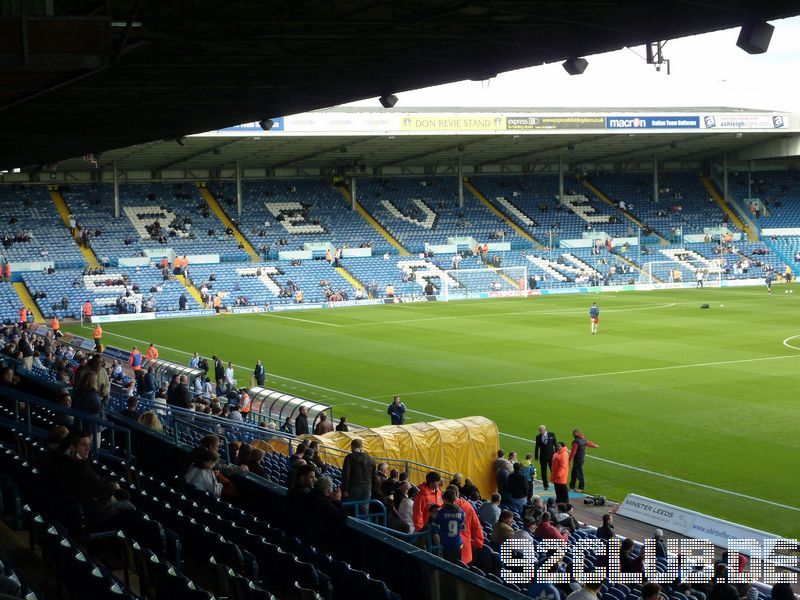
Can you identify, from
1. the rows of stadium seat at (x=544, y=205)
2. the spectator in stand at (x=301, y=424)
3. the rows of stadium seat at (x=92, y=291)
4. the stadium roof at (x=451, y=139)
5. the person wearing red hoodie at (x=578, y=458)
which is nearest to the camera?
the person wearing red hoodie at (x=578, y=458)

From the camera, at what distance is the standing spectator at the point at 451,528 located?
10.9m

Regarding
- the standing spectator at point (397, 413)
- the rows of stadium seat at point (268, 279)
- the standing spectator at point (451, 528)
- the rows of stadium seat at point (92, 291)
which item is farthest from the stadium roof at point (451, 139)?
the standing spectator at point (451, 528)

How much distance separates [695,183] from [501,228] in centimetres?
1947

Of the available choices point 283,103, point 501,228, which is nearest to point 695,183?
point 501,228

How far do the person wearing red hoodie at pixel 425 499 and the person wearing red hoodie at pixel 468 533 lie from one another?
1206 millimetres

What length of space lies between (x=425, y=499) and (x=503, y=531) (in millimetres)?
1199

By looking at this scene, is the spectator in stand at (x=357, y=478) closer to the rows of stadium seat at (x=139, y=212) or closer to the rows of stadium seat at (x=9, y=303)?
the rows of stadium seat at (x=9, y=303)

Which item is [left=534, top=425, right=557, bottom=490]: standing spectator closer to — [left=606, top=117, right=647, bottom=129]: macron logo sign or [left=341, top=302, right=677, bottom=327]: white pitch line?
[left=341, top=302, right=677, bottom=327]: white pitch line

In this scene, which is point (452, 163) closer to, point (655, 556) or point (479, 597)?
point (655, 556)

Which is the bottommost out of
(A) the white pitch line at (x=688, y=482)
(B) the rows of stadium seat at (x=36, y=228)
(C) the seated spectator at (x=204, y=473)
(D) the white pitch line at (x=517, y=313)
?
(A) the white pitch line at (x=688, y=482)

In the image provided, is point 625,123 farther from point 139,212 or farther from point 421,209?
point 139,212

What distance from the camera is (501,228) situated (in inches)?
2913

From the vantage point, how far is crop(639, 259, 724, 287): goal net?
70.4 meters

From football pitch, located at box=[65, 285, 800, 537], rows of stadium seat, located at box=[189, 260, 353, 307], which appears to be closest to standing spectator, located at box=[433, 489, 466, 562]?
football pitch, located at box=[65, 285, 800, 537]
